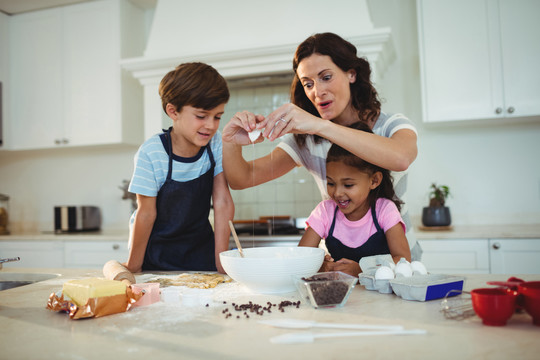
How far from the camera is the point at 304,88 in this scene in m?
1.58

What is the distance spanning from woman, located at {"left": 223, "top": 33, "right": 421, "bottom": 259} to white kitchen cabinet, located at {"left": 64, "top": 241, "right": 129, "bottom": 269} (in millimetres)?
1538

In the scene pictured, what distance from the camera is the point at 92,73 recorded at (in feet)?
10.8

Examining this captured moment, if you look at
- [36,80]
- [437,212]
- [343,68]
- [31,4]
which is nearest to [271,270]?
[343,68]

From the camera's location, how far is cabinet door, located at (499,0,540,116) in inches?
99.0

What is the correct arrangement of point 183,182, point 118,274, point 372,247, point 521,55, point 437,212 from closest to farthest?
1. point 118,274
2. point 372,247
3. point 183,182
4. point 521,55
5. point 437,212

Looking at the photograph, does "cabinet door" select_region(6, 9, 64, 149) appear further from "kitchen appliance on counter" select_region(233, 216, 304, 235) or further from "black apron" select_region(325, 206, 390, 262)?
"black apron" select_region(325, 206, 390, 262)

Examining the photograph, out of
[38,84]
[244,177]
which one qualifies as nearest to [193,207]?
Result: [244,177]

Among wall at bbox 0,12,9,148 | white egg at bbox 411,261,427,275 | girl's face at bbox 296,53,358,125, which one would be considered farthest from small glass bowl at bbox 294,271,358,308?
wall at bbox 0,12,9,148

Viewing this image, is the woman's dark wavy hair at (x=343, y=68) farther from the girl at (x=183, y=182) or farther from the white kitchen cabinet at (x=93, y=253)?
the white kitchen cabinet at (x=93, y=253)

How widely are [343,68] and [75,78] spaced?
101 inches

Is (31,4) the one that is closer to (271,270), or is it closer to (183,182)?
(183,182)

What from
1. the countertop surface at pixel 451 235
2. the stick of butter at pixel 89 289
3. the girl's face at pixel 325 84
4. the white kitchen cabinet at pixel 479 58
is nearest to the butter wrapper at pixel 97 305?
the stick of butter at pixel 89 289

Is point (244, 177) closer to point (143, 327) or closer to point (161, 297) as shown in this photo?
point (161, 297)

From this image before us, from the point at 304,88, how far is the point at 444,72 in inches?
57.3
